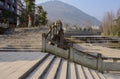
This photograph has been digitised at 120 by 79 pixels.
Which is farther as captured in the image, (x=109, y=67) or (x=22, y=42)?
(x=22, y=42)

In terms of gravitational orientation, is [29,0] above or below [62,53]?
above

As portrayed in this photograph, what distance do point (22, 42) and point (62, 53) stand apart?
4.02 metres

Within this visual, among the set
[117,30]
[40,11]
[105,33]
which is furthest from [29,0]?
[105,33]

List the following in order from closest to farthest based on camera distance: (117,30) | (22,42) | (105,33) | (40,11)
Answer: (22,42), (40,11), (117,30), (105,33)

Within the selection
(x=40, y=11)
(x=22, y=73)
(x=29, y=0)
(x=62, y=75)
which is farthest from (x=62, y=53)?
(x=40, y=11)

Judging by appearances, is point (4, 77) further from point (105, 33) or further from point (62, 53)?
point (105, 33)

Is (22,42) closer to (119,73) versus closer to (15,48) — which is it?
(15,48)

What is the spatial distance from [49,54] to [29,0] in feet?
128

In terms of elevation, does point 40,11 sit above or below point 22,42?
above

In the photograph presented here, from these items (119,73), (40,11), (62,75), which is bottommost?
(119,73)

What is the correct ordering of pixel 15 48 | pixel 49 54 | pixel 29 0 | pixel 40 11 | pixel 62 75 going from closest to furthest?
pixel 62 75
pixel 49 54
pixel 15 48
pixel 29 0
pixel 40 11

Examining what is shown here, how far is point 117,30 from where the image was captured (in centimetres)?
7869

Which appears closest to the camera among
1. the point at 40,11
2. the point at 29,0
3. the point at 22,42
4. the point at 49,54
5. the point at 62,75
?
the point at 62,75

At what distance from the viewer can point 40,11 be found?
210 feet
